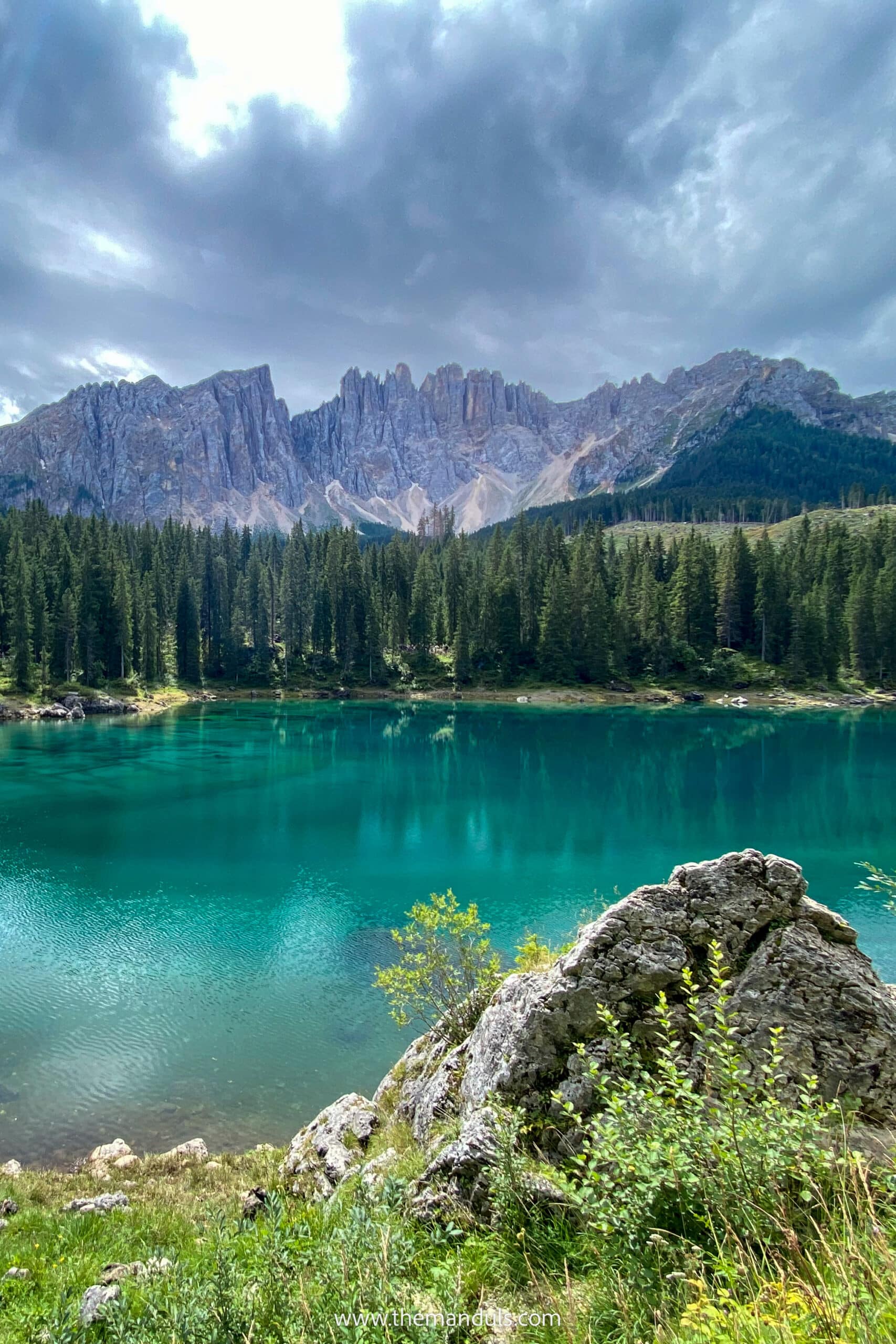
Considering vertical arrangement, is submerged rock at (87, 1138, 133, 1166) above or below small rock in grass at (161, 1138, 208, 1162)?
below

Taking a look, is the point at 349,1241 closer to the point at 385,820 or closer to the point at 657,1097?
the point at 657,1097

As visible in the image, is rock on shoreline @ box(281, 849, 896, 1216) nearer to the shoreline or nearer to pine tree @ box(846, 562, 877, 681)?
the shoreline

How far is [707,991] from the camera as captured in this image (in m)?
7.28

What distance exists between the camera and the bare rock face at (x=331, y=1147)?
388 inches

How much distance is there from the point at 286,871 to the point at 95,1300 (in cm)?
2440

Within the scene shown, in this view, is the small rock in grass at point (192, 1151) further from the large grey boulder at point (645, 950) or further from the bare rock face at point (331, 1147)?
the large grey boulder at point (645, 950)

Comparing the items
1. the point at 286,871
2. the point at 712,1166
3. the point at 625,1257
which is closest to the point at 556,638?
the point at 286,871

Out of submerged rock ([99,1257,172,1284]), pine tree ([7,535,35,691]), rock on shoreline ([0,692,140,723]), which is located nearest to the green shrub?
submerged rock ([99,1257,172,1284])

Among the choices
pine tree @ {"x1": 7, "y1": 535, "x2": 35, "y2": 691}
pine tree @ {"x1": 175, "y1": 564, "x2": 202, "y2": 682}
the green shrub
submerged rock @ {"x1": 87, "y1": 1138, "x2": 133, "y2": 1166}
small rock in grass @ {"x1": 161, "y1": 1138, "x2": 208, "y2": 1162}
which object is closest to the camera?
the green shrub

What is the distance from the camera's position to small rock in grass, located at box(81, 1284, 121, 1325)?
5945mm

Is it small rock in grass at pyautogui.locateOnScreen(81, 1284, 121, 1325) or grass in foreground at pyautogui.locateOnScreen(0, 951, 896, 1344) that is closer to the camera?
grass in foreground at pyautogui.locateOnScreen(0, 951, 896, 1344)

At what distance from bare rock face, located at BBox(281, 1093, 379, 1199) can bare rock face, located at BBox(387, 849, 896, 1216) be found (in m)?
3.07

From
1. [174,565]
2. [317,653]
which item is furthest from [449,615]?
[174,565]

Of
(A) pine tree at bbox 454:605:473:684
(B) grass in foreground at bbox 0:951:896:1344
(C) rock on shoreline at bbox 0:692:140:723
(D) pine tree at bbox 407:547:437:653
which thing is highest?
(D) pine tree at bbox 407:547:437:653
